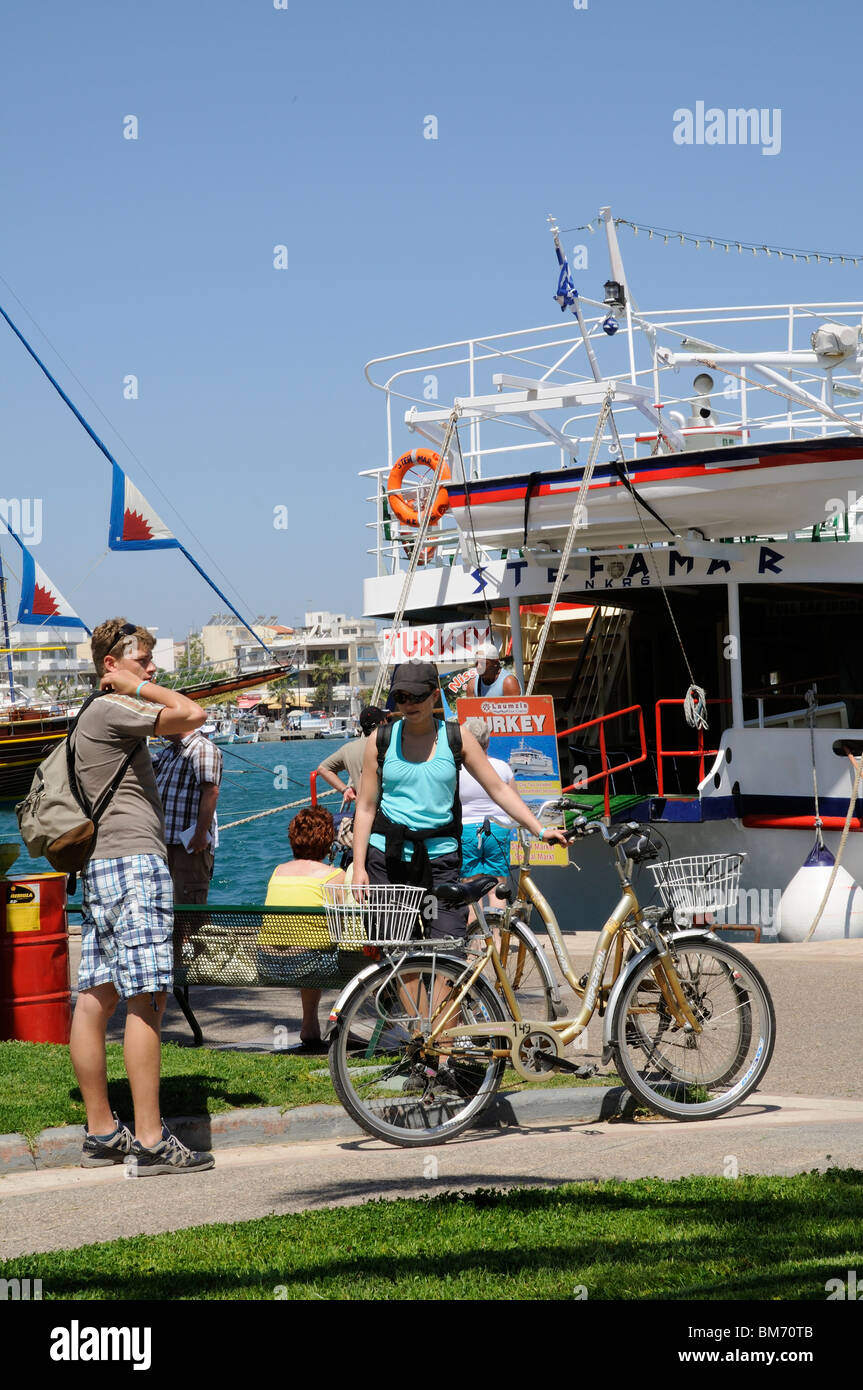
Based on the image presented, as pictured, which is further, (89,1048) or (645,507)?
(645,507)

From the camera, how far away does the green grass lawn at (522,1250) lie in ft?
12.0

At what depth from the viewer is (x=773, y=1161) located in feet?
16.4

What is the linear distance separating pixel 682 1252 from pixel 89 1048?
233cm

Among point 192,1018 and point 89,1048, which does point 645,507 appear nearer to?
point 192,1018

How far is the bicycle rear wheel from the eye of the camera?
5.71 meters

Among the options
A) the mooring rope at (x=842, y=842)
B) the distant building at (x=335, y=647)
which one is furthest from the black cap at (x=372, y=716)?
the distant building at (x=335, y=647)

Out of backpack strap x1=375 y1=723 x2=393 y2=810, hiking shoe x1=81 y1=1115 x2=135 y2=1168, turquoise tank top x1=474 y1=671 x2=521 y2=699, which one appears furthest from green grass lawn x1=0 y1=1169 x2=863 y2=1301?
turquoise tank top x1=474 y1=671 x2=521 y2=699

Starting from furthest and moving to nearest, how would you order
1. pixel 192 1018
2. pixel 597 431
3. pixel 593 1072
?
pixel 597 431 → pixel 192 1018 → pixel 593 1072

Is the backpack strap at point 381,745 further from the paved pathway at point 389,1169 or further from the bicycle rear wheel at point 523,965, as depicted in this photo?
the paved pathway at point 389,1169

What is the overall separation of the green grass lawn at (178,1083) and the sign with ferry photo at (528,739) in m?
5.17

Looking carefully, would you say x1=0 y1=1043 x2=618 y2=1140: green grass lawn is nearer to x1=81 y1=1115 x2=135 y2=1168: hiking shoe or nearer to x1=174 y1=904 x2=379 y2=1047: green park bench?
x1=81 y1=1115 x2=135 y2=1168: hiking shoe

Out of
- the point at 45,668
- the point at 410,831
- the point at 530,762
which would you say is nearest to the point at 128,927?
the point at 410,831

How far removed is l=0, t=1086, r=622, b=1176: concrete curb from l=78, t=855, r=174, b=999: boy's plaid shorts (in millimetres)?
661
